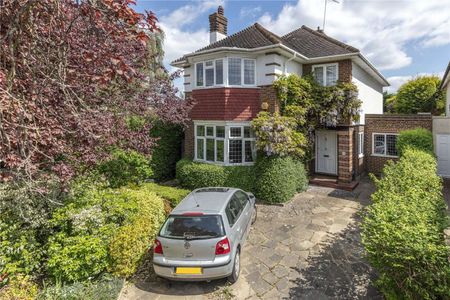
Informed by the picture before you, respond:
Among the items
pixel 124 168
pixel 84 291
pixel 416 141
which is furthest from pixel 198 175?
pixel 416 141

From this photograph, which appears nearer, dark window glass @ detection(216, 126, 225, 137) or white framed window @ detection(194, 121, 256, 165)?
white framed window @ detection(194, 121, 256, 165)

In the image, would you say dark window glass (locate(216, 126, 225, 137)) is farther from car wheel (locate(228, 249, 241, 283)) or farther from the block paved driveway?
car wheel (locate(228, 249, 241, 283))

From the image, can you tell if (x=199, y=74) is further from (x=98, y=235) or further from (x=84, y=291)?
(x=84, y=291)

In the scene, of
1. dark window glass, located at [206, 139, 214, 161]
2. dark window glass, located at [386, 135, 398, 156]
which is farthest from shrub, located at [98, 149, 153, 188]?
dark window glass, located at [386, 135, 398, 156]

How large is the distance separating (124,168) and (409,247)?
948 cm

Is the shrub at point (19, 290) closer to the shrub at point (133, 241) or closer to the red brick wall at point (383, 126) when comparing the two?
the shrub at point (133, 241)

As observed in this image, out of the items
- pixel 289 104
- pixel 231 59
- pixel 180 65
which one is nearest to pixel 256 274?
pixel 289 104

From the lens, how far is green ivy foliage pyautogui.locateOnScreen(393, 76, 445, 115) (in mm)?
22969

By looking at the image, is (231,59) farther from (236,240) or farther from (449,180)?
(449,180)

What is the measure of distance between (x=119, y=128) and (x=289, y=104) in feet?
23.5

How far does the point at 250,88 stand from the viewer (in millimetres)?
11562

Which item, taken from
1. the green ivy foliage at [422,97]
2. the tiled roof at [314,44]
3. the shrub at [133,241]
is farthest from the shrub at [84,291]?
the green ivy foliage at [422,97]

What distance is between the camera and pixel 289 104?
38.6ft

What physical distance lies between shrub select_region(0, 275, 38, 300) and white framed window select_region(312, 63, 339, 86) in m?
13.1
